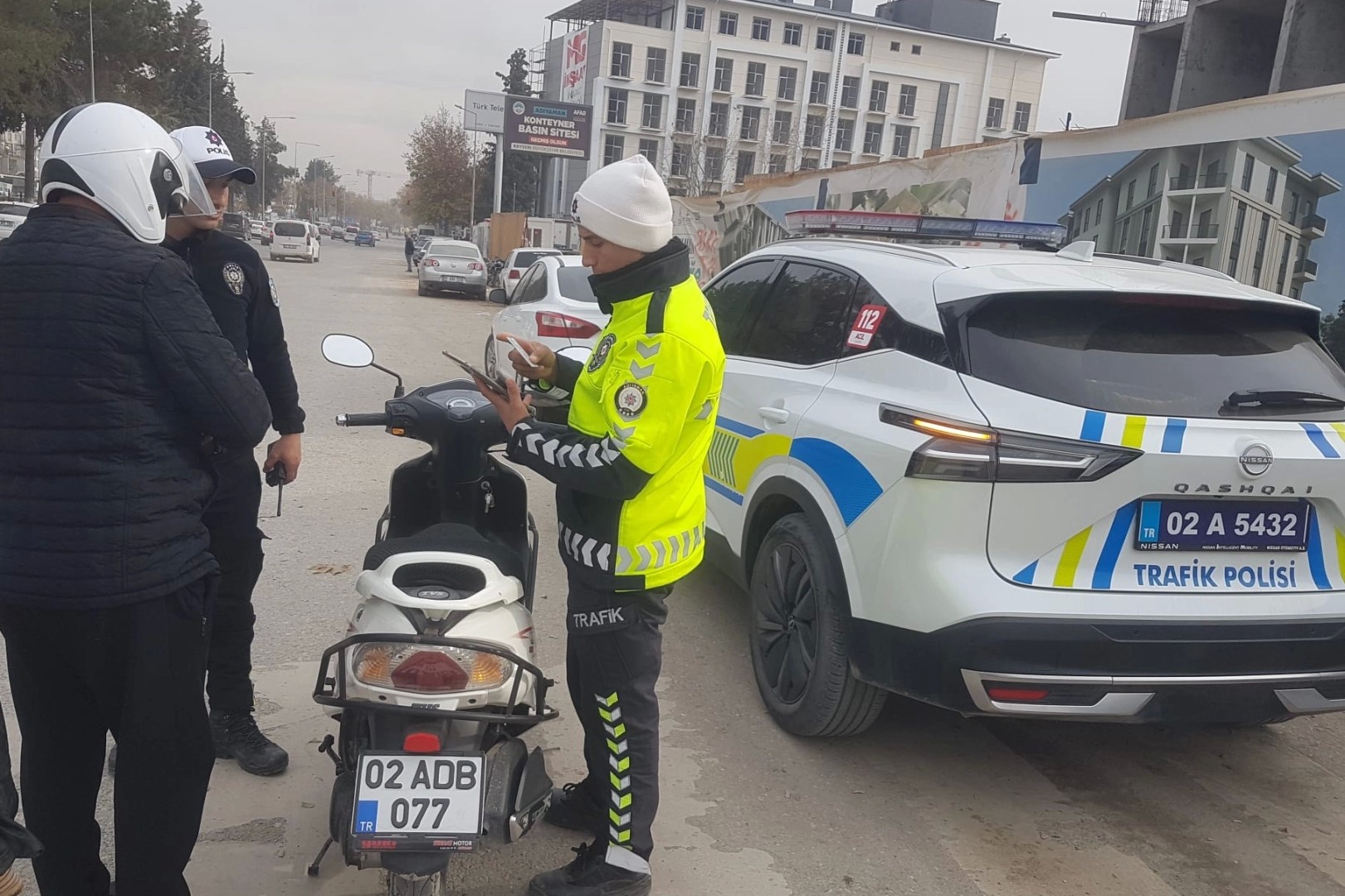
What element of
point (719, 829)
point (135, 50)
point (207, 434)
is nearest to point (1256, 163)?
point (719, 829)

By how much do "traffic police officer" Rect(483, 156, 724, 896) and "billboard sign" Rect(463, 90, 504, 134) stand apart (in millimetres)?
60602

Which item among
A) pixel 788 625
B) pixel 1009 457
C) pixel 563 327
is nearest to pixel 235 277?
pixel 788 625

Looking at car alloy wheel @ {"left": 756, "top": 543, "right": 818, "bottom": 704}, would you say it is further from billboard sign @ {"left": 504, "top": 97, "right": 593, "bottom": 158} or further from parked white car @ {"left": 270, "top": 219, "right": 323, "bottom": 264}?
billboard sign @ {"left": 504, "top": 97, "right": 593, "bottom": 158}

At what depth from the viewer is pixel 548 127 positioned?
52281mm

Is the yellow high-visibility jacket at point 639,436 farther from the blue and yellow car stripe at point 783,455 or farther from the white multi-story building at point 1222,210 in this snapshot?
the white multi-story building at point 1222,210

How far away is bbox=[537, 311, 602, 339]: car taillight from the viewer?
9.87 m

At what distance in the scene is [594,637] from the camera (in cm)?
269

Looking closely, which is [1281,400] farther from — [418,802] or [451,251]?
[451,251]

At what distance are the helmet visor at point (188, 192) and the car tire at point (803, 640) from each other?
7.11 ft

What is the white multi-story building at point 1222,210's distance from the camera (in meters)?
6.82

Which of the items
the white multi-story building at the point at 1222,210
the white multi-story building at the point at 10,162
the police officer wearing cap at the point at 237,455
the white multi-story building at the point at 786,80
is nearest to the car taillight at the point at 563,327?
the white multi-story building at the point at 1222,210

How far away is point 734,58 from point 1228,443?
77526mm

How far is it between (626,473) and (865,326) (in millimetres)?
1553

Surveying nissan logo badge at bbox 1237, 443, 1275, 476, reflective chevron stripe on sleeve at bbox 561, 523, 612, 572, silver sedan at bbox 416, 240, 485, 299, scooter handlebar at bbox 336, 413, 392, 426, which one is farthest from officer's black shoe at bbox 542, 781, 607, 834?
silver sedan at bbox 416, 240, 485, 299
